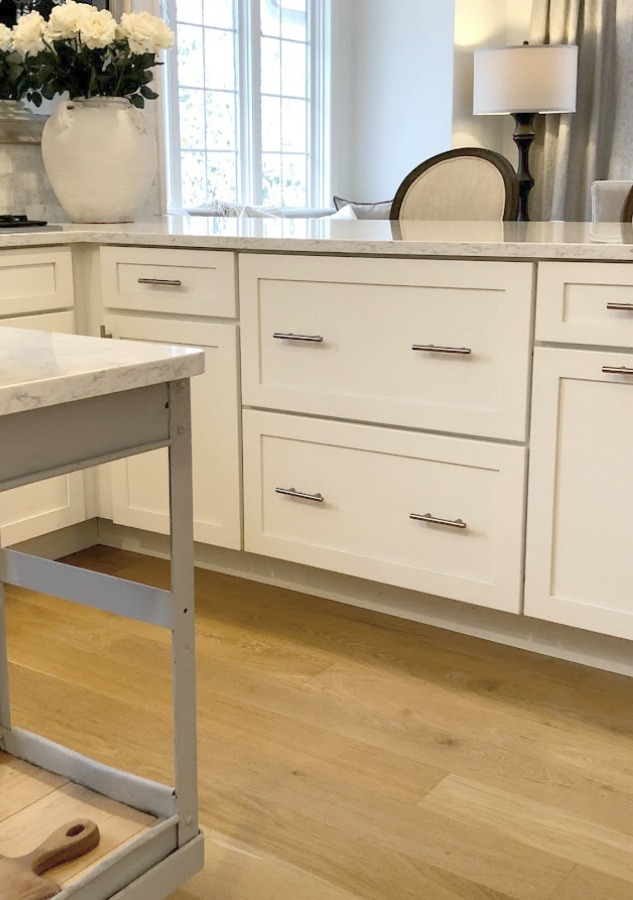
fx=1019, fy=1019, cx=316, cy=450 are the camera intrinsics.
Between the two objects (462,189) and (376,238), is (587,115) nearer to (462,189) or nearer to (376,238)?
(462,189)

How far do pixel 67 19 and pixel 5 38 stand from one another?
19 cm

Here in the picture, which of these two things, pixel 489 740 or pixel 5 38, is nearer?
pixel 489 740

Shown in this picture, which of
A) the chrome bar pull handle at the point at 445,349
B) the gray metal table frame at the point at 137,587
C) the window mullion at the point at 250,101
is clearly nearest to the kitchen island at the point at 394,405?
the chrome bar pull handle at the point at 445,349

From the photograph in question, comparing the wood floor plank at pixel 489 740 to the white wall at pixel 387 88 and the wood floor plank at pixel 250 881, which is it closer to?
the wood floor plank at pixel 250 881

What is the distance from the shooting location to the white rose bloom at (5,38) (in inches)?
102

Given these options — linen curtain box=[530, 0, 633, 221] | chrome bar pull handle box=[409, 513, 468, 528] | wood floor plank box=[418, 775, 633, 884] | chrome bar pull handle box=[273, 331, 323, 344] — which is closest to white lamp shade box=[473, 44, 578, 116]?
linen curtain box=[530, 0, 633, 221]

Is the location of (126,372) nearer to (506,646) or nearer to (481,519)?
(481,519)

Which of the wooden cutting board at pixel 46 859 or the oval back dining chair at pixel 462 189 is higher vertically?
the oval back dining chair at pixel 462 189

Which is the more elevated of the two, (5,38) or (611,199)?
(5,38)

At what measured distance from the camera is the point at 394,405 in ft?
6.79

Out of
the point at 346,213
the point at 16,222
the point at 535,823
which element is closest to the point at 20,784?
the point at 535,823

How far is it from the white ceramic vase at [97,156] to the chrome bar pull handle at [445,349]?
1156mm

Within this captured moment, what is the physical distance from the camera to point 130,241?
2.40 meters

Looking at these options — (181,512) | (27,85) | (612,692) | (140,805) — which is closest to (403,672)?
(612,692)
